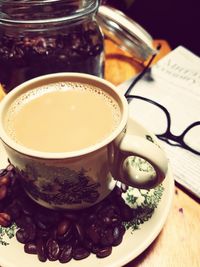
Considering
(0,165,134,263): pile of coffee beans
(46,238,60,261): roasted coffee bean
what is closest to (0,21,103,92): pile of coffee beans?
(0,165,134,263): pile of coffee beans

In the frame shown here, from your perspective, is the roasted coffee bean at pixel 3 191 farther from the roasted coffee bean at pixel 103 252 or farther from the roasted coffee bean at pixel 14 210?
the roasted coffee bean at pixel 103 252

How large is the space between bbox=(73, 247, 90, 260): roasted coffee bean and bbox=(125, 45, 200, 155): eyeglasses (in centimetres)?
29

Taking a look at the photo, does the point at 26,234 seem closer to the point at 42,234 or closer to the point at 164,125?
the point at 42,234

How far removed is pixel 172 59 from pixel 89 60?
0.92ft

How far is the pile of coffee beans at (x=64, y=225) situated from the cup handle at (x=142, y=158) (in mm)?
49

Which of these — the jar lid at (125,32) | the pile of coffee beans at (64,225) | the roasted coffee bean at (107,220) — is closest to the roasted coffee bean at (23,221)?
the pile of coffee beans at (64,225)

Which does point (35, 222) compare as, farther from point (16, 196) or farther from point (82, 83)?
point (82, 83)

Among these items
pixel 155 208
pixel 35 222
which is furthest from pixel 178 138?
pixel 35 222

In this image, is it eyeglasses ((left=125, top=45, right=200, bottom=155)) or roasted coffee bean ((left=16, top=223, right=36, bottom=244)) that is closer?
roasted coffee bean ((left=16, top=223, right=36, bottom=244))

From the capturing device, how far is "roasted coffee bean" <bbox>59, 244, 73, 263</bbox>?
0.43 metres

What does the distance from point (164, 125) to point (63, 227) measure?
0.34 meters

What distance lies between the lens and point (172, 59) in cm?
88

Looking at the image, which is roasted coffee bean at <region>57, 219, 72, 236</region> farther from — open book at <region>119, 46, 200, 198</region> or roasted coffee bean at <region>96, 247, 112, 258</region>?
open book at <region>119, 46, 200, 198</region>

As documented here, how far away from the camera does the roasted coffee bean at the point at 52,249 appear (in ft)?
1.43
